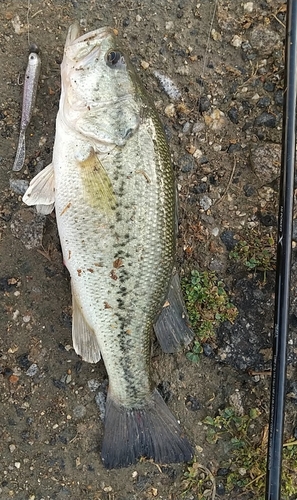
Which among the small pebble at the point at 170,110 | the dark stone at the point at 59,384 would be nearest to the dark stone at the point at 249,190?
the small pebble at the point at 170,110

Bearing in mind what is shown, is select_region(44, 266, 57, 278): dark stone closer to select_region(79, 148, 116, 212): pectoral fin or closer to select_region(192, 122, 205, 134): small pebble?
select_region(79, 148, 116, 212): pectoral fin

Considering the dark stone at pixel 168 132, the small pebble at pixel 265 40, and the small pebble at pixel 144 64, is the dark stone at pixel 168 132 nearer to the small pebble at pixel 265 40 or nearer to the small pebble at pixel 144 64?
the small pebble at pixel 144 64

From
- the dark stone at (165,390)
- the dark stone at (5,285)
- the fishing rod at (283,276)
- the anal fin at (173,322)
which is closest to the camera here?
the fishing rod at (283,276)

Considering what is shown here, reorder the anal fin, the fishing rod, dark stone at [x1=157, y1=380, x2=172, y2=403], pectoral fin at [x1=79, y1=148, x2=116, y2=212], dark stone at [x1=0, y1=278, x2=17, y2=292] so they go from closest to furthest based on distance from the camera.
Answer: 1. pectoral fin at [x1=79, y1=148, x2=116, y2=212]
2. the fishing rod
3. the anal fin
4. dark stone at [x1=0, y1=278, x2=17, y2=292]
5. dark stone at [x1=157, y1=380, x2=172, y2=403]

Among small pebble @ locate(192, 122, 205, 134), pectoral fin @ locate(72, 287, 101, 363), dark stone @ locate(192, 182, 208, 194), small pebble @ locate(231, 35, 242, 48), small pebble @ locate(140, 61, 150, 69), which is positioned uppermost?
small pebble @ locate(140, 61, 150, 69)

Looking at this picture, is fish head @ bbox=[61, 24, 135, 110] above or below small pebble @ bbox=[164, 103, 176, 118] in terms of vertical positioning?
above

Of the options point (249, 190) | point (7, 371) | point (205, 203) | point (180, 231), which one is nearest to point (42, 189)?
point (180, 231)

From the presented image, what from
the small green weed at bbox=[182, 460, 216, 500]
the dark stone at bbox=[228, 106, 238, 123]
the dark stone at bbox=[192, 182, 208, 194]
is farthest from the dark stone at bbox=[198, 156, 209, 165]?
the small green weed at bbox=[182, 460, 216, 500]
